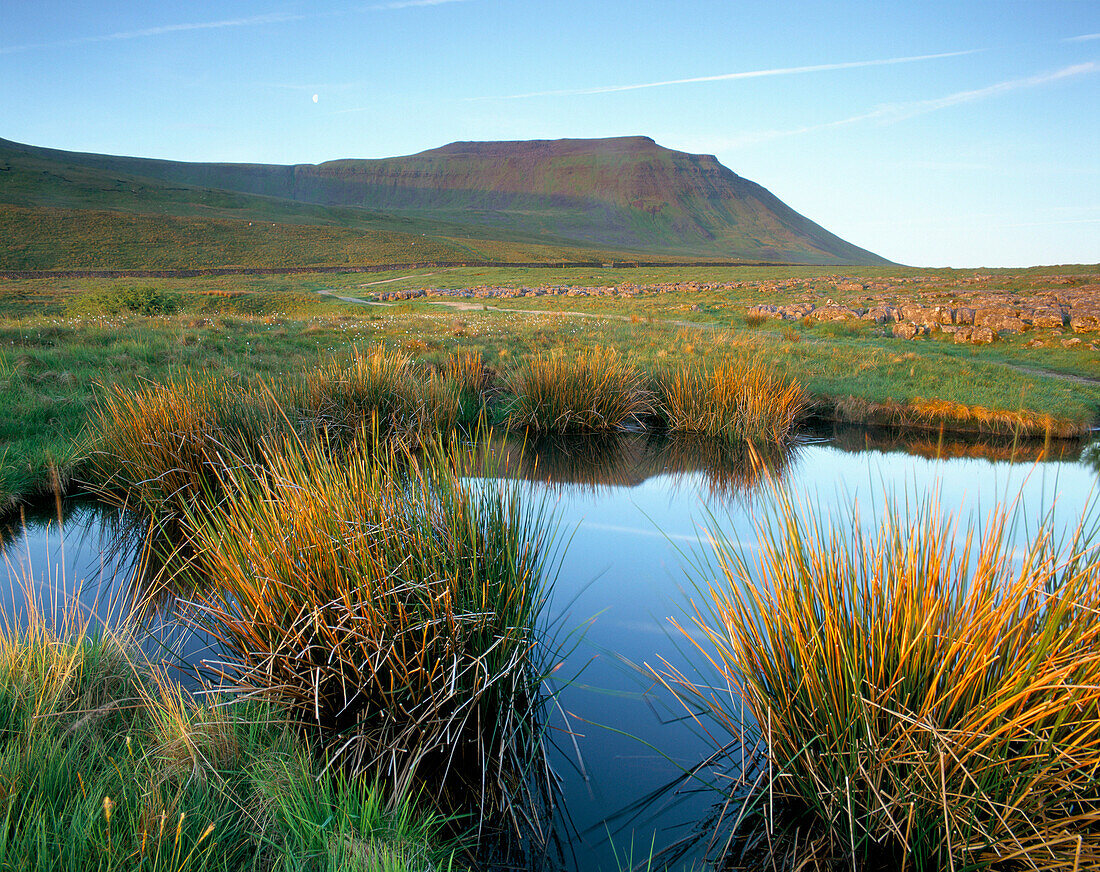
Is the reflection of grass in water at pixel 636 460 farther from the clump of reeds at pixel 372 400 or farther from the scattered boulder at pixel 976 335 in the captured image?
the scattered boulder at pixel 976 335

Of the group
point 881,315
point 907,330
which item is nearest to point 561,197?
point 881,315

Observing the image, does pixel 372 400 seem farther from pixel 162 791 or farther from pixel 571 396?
pixel 162 791

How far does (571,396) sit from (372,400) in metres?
2.53

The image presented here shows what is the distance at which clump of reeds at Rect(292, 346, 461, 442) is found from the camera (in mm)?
6828

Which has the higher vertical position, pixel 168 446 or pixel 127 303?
pixel 127 303

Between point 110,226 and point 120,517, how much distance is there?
63570 millimetres

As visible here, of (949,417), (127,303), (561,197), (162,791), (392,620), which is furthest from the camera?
(561,197)

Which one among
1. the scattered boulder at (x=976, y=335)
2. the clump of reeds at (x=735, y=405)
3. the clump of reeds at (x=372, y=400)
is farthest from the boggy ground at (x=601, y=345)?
the clump of reeds at (x=372, y=400)

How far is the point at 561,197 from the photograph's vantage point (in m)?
178

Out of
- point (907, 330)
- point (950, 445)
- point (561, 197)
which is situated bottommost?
point (950, 445)

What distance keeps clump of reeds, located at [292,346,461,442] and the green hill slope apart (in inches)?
3612

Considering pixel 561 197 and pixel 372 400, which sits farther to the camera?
pixel 561 197

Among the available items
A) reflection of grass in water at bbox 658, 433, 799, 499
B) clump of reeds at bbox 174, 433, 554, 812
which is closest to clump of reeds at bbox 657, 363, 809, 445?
reflection of grass in water at bbox 658, 433, 799, 499

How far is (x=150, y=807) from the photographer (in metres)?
1.83
